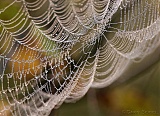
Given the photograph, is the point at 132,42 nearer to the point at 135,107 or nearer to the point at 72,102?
the point at 135,107

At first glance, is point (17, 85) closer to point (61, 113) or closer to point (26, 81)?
point (26, 81)

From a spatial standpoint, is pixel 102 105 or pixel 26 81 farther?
pixel 102 105

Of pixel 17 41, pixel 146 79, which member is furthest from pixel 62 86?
pixel 146 79

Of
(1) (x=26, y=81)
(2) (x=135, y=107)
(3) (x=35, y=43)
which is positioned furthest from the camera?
(2) (x=135, y=107)

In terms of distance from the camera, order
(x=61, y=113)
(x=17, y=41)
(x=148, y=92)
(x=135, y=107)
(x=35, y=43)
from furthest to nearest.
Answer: (x=148, y=92), (x=135, y=107), (x=61, y=113), (x=35, y=43), (x=17, y=41)

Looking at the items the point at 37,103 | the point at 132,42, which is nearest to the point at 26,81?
the point at 37,103

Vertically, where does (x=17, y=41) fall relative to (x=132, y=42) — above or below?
above

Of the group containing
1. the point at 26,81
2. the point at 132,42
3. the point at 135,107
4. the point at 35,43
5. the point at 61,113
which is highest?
the point at 35,43
